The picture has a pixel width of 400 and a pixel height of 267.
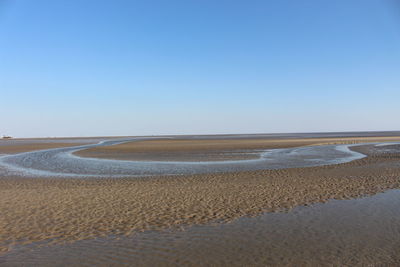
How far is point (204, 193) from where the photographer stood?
13781 mm

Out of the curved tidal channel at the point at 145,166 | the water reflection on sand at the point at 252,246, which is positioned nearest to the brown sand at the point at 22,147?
the curved tidal channel at the point at 145,166

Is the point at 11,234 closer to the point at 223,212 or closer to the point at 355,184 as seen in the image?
the point at 223,212

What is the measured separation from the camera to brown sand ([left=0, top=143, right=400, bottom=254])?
919 cm

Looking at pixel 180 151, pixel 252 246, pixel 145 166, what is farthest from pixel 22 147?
pixel 252 246

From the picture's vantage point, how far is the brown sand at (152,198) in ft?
30.1

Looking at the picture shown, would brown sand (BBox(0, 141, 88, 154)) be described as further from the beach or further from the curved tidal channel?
the beach

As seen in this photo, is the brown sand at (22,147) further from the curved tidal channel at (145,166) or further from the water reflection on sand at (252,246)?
the water reflection on sand at (252,246)

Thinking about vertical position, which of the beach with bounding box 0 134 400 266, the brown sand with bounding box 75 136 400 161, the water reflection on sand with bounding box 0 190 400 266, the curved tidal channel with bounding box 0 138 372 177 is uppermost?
the brown sand with bounding box 75 136 400 161

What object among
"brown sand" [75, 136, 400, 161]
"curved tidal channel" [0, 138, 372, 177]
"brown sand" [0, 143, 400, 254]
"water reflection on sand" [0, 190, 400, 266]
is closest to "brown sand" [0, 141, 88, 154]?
"brown sand" [75, 136, 400, 161]

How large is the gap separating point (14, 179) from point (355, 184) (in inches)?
912

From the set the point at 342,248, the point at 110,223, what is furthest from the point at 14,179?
the point at 342,248

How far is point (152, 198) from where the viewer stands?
1295 cm

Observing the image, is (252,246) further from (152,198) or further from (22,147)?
(22,147)

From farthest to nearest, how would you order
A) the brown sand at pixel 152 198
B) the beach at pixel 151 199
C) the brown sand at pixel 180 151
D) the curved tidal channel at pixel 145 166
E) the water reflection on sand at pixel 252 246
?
the brown sand at pixel 180 151 → the curved tidal channel at pixel 145 166 → the brown sand at pixel 152 198 → the beach at pixel 151 199 → the water reflection on sand at pixel 252 246
